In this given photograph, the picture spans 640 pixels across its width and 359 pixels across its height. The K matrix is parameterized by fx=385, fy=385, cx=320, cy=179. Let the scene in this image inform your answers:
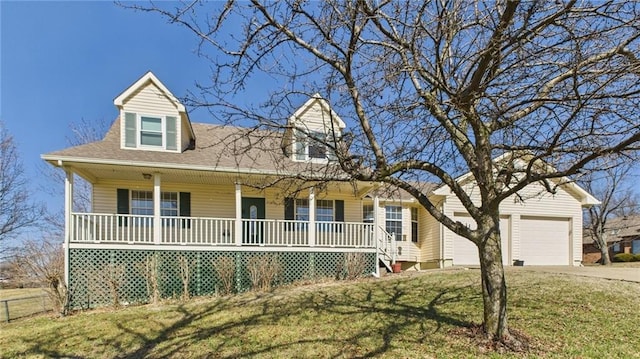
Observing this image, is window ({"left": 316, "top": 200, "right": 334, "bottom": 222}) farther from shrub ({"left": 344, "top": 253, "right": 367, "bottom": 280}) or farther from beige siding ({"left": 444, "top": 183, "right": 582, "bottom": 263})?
beige siding ({"left": 444, "top": 183, "right": 582, "bottom": 263})

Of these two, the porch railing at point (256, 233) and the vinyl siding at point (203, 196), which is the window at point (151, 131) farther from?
the porch railing at point (256, 233)

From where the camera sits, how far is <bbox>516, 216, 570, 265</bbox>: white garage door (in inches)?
683

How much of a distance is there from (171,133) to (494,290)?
1082 cm

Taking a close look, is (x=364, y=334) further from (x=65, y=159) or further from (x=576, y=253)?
(x=576, y=253)

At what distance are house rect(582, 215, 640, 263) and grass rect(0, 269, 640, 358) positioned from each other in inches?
1190

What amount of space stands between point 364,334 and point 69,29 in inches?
421

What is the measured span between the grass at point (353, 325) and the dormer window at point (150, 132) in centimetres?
526

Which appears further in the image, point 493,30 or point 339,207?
point 339,207

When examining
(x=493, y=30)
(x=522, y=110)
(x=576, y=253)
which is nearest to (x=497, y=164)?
(x=522, y=110)

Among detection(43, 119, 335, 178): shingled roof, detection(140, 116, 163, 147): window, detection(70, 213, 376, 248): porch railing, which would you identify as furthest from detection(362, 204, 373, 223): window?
detection(140, 116, 163, 147): window

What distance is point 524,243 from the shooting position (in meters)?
17.3

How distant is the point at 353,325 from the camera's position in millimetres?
7516

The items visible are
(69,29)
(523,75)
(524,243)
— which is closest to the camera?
(523,75)

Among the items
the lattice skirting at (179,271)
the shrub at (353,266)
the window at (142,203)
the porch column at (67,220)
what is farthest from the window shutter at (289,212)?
the porch column at (67,220)
